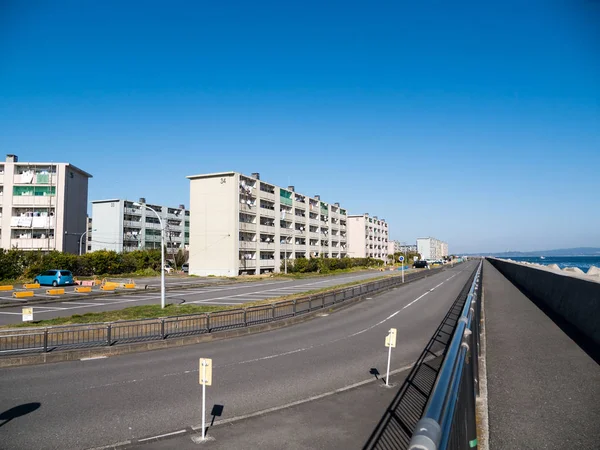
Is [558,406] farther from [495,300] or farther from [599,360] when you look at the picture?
[495,300]

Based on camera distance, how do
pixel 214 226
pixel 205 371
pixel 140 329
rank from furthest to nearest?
1. pixel 214 226
2. pixel 140 329
3. pixel 205 371

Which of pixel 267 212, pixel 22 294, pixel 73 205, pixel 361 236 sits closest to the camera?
pixel 22 294

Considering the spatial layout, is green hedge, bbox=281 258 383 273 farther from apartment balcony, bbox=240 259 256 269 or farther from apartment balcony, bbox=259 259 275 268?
apartment balcony, bbox=240 259 256 269

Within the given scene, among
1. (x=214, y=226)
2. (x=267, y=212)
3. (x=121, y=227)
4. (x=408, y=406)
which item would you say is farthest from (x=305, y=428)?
(x=121, y=227)

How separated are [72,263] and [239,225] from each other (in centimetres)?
2347

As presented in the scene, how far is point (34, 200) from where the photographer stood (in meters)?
59.3

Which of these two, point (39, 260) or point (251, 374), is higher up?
point (39, 260)

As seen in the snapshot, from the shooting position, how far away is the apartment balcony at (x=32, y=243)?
57.9m

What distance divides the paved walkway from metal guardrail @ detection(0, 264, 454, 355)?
36.6 ft

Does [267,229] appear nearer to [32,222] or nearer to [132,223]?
[132,223]

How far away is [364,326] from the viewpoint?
19.2 metres

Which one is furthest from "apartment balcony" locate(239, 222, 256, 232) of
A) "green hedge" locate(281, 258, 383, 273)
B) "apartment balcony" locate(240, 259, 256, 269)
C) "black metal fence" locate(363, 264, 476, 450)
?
"black metal fence" locate(363, 264, 476, 450)

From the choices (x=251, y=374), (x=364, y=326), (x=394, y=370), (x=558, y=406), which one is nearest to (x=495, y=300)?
(x=364, y=326)

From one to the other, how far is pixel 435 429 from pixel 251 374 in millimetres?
10434
